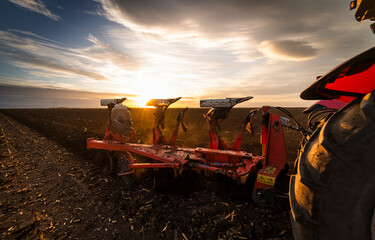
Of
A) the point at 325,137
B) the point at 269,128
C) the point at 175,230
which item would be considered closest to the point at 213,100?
the point at 269,128

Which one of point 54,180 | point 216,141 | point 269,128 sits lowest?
point 54,180

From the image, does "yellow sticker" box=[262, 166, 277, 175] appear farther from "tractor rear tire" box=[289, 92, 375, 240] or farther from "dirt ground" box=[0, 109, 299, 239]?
"tractor rear tire" box=[289, 92, 375, 240]

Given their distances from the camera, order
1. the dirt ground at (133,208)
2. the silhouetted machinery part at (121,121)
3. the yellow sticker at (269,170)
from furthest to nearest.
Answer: the silhouetted machinery part at (121,121), the yellow sticker at (269,170), the dirt ground at (133,208)

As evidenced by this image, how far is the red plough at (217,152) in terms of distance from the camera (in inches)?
111

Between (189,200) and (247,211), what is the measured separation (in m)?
1.05

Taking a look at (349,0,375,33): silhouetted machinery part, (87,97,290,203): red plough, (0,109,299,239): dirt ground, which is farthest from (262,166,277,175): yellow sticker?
(349,0,375,33): silhouetted machinery part

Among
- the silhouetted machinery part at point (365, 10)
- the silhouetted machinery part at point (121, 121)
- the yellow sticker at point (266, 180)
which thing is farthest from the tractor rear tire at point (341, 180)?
the silhouetted machinery part at point (121, 121)

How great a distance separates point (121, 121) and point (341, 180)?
4.34 metres

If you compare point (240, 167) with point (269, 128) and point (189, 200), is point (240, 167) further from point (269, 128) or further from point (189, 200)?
point (189, 200)

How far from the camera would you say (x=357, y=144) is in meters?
0.96

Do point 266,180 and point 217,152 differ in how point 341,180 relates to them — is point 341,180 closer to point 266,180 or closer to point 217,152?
point 266,180

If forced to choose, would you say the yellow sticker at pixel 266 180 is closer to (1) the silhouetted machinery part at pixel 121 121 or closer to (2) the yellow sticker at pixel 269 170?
(2) the yellow sticker at pixel 269 170

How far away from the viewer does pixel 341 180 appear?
3.29ft

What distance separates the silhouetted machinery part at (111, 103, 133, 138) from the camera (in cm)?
438
